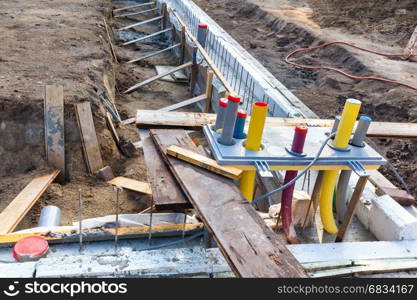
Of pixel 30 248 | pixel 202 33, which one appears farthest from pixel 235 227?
pixel 202 33

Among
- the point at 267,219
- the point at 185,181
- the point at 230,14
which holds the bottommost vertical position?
the point at 230,14

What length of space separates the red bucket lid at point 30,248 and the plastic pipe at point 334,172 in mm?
1759

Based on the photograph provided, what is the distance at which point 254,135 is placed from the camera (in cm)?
241

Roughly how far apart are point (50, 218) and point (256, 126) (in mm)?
2330

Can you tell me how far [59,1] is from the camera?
10.5 meters

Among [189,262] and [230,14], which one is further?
[230,14]

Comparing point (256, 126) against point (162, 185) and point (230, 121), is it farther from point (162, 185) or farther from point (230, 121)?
point (162, 185)

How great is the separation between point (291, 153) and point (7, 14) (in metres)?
8.40

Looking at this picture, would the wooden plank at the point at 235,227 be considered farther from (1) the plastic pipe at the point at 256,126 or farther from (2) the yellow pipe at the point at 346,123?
(2) the yellow pipe at the point at 346,123

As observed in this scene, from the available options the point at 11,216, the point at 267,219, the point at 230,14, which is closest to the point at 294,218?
the point at 267,219

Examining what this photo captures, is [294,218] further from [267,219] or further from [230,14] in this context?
[230,14]

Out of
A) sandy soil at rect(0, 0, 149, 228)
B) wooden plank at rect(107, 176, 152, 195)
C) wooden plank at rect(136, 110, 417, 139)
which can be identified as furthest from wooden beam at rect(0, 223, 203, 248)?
wooden plank at rect(107, 176, 152, 195)

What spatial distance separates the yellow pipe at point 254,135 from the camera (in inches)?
91.8

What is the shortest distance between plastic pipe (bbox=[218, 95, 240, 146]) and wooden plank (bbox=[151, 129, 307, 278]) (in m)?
0.27
